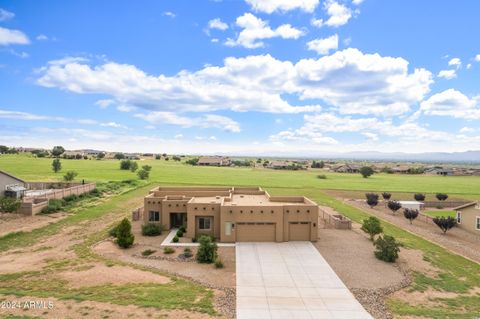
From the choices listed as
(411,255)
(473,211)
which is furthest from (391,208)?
(411,255)

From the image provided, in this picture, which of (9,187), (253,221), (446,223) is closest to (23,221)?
(9,187)

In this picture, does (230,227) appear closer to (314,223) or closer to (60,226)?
(314,223)

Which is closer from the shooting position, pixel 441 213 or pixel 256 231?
pixel 256 231

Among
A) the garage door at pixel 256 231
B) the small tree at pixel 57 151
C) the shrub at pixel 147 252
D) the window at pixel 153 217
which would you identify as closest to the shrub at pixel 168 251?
the shrub at pixel 147 252

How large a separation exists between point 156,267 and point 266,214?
1080 centimetres

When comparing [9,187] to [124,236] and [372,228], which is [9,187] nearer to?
[124,236]

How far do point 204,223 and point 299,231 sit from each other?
914 cm

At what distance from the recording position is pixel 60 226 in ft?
108

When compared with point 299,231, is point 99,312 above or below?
below

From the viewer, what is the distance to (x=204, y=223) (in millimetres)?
29000

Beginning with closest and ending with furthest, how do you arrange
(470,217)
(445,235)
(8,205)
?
(445,235), (8,205), (470,217)

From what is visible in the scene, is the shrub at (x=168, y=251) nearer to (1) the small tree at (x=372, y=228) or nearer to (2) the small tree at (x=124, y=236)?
(2) the small tree at (x=124, y=236)

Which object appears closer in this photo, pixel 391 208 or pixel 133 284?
pixel 133 284

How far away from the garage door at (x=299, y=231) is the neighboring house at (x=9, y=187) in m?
39.1
